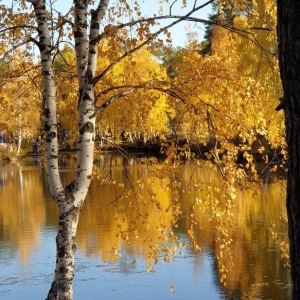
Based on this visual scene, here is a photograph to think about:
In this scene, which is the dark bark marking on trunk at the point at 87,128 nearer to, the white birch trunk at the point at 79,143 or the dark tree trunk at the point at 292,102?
the white birch trunk at the point at 79,143

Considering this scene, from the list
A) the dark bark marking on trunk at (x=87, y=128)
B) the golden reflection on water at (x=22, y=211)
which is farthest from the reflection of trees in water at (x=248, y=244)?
the golden reflection on water at (x=22, y=211)

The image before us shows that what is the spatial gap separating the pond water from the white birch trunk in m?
0.79

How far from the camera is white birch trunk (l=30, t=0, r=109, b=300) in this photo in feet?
25.6

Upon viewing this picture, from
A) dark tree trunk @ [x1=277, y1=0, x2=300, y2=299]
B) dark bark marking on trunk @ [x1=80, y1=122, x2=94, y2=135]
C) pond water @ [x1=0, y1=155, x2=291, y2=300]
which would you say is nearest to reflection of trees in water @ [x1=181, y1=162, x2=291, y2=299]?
pond water @ [x1=0, y1=155, x2=291, y2=300]

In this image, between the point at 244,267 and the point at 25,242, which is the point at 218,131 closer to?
the point at 244,267

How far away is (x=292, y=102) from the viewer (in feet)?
10.6

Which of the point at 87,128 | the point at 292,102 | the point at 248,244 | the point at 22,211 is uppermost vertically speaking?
the point at 87,128

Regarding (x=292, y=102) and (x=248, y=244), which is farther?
(x=248, y=244)

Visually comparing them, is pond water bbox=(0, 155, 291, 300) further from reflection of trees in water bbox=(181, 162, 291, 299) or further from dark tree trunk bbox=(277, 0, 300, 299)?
dark tree trunk bbox=(277, 0, 300, 299)

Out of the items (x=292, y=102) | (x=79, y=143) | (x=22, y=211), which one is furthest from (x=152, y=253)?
(x=22, y=211)

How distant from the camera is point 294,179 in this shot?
325 centimetres

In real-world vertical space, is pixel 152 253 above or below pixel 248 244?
above

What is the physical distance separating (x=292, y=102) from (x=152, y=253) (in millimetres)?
7109

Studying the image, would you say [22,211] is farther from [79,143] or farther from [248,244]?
[79,143]
